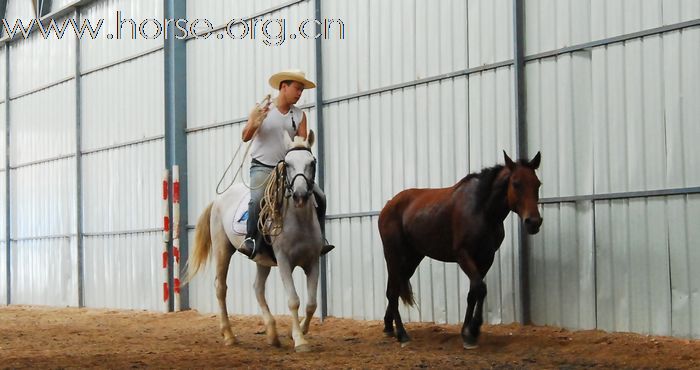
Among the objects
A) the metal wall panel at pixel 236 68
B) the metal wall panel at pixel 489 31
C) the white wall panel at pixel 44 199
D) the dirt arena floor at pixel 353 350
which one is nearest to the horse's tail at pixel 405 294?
the dirt arena floor at pixel 353 350

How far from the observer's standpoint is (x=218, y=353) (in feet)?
31.7

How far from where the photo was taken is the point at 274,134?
32.0 ft

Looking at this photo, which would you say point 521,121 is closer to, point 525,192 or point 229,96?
point 525,192

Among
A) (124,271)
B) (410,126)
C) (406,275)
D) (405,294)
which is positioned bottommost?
(124,271)

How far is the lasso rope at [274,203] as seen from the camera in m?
9.38

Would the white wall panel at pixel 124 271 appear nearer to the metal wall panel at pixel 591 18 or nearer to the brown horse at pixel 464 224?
the brown horse at pixel 464 224

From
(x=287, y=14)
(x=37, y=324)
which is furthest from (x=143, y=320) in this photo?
(x=287, y=14)

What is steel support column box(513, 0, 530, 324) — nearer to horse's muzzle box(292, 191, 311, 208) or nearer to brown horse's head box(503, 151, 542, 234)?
brown horse's head box(503, 151, 542, 234)

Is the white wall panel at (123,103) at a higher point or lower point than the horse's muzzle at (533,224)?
higher

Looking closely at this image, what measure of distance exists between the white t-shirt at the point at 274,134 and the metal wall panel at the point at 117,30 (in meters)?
7.95

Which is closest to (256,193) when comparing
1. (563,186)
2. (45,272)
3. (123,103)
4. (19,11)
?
(563,186)

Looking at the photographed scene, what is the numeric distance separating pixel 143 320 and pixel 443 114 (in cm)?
650

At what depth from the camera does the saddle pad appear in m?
10.2

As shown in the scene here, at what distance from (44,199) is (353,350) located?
13724mm
